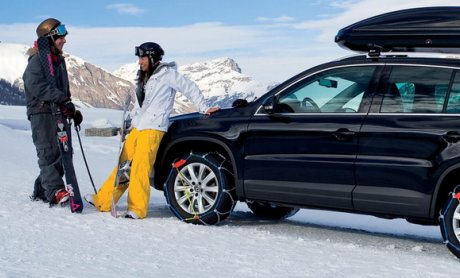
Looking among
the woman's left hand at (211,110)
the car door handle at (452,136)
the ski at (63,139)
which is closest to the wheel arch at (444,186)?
the car door handle at (452,136)

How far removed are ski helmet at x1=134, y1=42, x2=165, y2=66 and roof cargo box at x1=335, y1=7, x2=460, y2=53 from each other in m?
1.86

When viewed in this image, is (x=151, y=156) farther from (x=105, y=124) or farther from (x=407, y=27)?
(x=105, y=124)

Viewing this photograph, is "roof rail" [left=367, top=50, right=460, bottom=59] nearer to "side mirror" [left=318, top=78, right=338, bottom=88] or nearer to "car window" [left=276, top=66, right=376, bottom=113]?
"car window" [left=276, top=66, right=376, bottom=113]

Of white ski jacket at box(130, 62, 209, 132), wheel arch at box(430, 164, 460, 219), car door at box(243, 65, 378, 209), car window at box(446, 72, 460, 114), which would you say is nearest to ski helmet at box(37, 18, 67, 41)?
white ski jacket at box(130, 62, 209, 132)

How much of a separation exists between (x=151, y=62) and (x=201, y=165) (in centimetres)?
121

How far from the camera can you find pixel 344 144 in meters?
5.80

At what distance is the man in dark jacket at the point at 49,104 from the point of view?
22.7ft

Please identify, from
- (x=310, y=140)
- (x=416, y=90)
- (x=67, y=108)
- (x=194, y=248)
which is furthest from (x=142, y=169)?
(x=416, y=90)

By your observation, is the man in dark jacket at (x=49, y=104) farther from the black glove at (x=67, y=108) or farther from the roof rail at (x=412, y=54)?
the roof rail at (x=412, y=54)

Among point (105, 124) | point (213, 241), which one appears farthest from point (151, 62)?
point (105, 124)

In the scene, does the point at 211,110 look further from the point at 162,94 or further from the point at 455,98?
the point at 455,98

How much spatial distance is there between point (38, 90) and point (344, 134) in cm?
301

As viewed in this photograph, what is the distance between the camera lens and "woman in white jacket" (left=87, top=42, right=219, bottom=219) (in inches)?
268

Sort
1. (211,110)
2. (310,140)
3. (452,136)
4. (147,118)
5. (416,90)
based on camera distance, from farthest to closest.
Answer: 1. (147,118)
2. (211,110)
3. (310,140)
4. (416,90)
5. (452,136)
